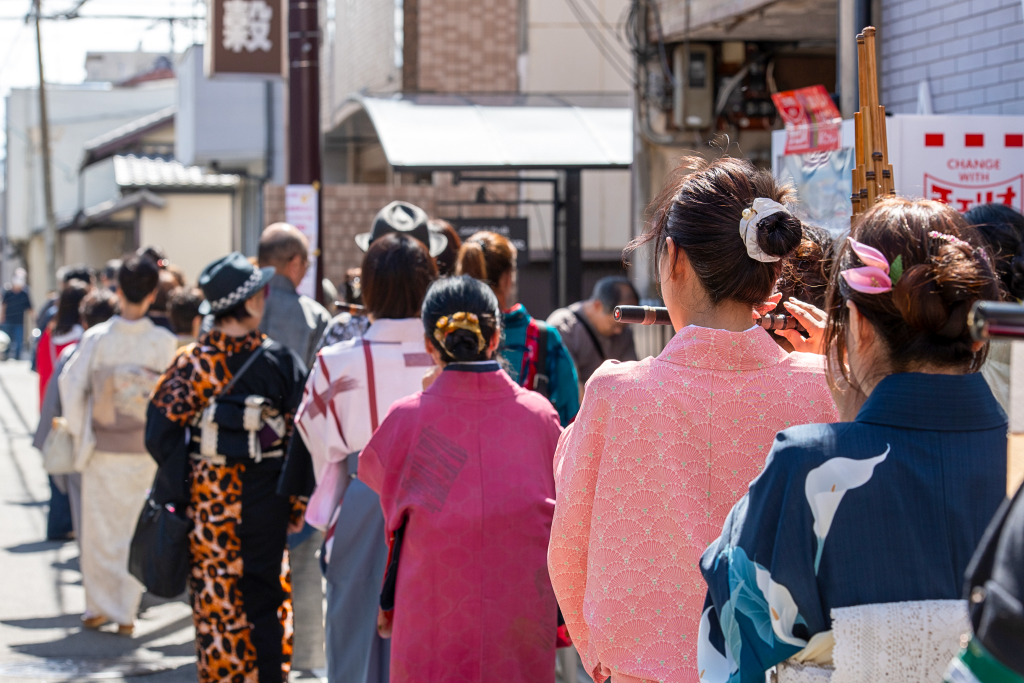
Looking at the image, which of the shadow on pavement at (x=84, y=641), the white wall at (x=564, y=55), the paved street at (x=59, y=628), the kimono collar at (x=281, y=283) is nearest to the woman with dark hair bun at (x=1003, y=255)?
the kimono collar at (x=281, y=283)

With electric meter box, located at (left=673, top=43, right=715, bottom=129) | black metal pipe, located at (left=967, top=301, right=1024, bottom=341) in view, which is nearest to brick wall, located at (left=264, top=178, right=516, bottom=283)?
electric meter box, located at (left=673, top=43, right=715, bottom=129)

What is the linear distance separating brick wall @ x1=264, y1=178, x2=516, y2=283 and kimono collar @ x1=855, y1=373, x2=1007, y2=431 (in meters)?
10.1

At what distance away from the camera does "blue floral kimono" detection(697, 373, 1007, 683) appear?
4.87 ft

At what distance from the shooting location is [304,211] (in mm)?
7398

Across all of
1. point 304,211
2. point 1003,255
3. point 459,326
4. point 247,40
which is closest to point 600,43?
point 247,40

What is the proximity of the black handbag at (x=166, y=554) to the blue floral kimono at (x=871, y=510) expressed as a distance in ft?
10.8

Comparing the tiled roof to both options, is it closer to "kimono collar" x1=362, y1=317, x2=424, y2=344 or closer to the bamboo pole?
"kimono collar" x1=362, y1=317, x2=424, y2=344

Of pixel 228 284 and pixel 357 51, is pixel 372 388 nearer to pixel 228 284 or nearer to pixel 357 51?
pixel 228 284

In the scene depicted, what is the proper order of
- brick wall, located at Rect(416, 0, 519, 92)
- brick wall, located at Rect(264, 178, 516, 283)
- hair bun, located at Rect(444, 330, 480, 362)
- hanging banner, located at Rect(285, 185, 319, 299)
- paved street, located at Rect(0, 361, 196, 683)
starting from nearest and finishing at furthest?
hair bun, located at Rect(444, 330, 480, 362) → paved street, located at Rect(0, 361, 196, 683) → hanging banner, located at Rect(285, 185, 319, 299) → brick wall, located at Rect(264, 178, 516, 283) → brick wall, located at Rect(416, 0, 519, 92)

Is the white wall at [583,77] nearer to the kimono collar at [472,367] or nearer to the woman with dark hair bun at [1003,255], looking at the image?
the kimono collar at [472,367]

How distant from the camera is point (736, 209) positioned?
6.69ft

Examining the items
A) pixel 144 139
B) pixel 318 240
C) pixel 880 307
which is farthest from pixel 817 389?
pixel 144 139

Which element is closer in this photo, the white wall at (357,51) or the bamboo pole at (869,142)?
the bamboo pole at (869,142)

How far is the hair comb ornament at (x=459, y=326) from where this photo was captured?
10.4ft
